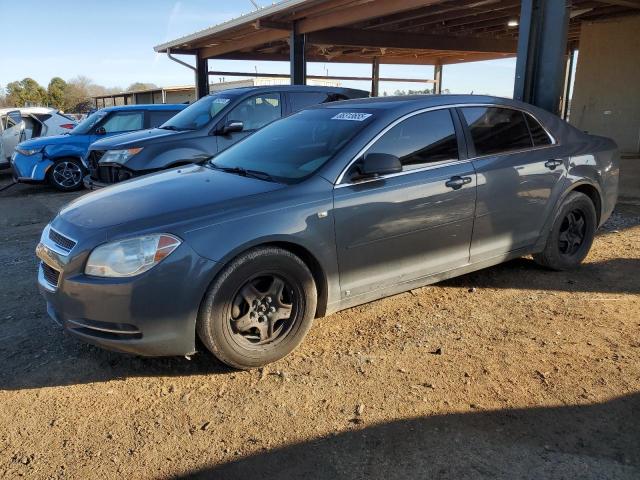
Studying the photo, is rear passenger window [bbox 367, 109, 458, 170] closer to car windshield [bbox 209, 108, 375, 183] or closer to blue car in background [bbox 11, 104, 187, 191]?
car windshield [bbox 209, 108, 375, 183]

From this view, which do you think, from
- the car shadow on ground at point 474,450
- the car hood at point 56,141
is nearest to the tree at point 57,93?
the car hood at point 56,141

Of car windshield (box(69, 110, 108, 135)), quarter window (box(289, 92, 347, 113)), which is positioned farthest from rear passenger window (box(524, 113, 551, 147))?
car windshield (box(69, 110, 108, 135))

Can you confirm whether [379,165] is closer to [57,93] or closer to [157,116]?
[157,116]

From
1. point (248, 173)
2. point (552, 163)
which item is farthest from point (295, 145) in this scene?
point (552, 163)

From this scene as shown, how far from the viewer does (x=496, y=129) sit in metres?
4.45

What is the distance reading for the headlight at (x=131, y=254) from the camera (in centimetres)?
295

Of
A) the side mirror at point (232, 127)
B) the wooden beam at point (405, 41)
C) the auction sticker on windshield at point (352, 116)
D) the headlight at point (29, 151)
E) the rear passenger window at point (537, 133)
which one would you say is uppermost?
the wooden beam at point (405, 41)

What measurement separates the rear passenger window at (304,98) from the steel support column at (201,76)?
11.5 meters

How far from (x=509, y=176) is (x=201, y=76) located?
16.1 m

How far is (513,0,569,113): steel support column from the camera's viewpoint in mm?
7211

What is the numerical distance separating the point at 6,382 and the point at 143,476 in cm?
139

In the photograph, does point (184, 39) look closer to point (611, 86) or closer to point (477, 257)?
point (611, 86)

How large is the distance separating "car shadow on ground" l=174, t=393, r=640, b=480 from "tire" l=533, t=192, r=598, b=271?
2.19 meters

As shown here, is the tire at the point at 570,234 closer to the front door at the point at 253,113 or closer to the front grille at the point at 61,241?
the front grille at the point at 61,241
